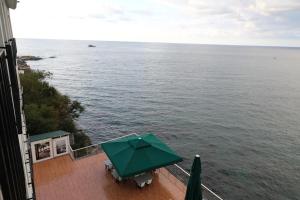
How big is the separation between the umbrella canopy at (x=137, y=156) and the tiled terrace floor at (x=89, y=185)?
150 cm

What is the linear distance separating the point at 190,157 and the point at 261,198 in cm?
827

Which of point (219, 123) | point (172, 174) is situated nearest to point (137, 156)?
point (172, 174)

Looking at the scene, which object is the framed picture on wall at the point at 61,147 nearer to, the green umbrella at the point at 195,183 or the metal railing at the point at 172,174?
the metal railing at the point at 172,174

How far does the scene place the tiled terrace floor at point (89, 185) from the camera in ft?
39.4

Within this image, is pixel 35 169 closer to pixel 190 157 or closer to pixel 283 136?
pixel 190 157

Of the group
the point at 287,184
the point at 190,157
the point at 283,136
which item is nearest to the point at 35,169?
the point at 190,157

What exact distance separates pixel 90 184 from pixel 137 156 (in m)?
3.10

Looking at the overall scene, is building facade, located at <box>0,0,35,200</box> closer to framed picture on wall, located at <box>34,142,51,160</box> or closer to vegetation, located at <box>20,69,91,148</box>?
framed picture on wall, located at <box>34,142,51,160</box>

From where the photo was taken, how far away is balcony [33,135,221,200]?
12.1 metres

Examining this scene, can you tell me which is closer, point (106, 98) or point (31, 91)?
point (31, 91)

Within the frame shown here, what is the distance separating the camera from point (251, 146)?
30.0 meters

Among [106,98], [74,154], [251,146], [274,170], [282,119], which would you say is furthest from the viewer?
[106,98]

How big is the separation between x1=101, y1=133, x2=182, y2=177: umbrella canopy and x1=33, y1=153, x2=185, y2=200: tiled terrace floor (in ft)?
4.93

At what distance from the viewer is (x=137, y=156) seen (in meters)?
12.0
